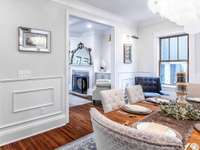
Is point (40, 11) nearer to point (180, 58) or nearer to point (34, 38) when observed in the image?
point (34, 38)

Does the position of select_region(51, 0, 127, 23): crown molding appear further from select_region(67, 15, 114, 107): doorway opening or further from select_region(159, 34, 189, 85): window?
select_region(67, 15, 114, 107): doorway opening

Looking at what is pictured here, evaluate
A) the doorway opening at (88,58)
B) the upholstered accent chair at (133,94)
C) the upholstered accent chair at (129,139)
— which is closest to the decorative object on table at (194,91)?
the upholstered accent chair at (133,94)

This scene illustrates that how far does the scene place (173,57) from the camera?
463 centimetres

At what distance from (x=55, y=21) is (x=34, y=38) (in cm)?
58

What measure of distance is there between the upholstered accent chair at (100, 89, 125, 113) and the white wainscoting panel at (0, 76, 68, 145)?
57.4 inches

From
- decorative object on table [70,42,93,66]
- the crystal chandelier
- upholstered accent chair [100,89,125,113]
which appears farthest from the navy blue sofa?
decorative object on table [70,42,93,66]

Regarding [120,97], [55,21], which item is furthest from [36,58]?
[120,97]

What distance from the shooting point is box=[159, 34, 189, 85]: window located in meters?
4.36

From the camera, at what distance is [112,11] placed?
397 centimetres

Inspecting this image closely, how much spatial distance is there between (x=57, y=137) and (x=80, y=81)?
4438 mm

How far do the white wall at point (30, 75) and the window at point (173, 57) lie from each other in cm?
322

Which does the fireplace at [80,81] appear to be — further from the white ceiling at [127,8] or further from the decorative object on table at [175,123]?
the decorative object on table at [175,123]

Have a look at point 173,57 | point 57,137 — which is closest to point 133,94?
point 57,137

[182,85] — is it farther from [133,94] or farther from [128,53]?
[128,53]
